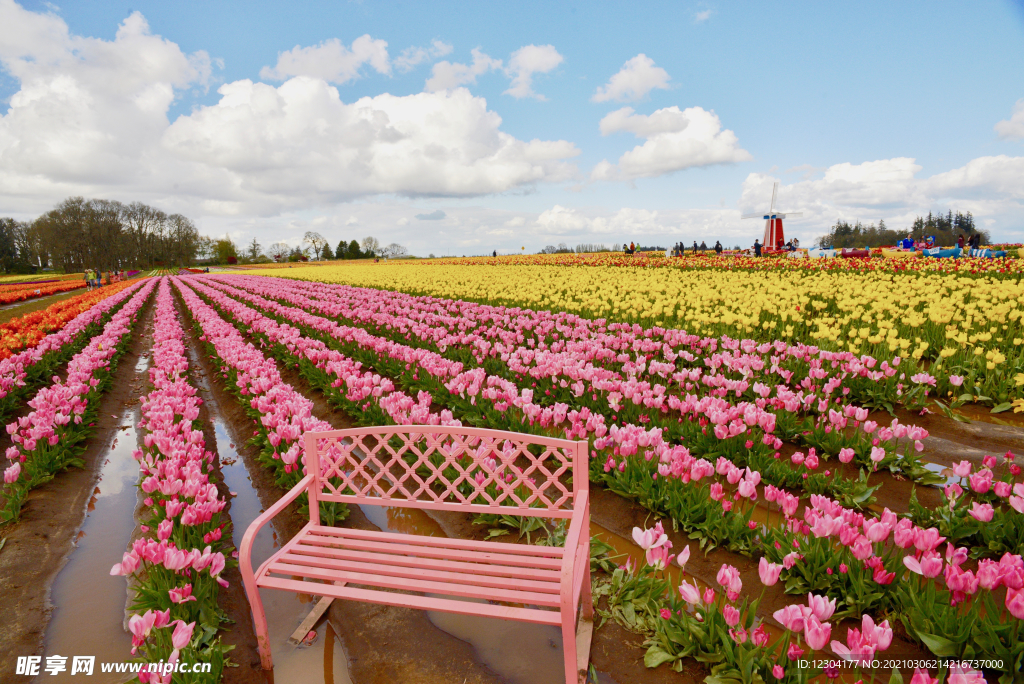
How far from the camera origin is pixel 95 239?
210 ft

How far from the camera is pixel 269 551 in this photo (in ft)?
12.4

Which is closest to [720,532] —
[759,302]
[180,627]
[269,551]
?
[180,627]

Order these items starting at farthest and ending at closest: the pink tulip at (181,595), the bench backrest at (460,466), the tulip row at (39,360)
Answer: the tulip row at (39,360) < the bench backrest at (460,466) < the pink tulip at (181,595)

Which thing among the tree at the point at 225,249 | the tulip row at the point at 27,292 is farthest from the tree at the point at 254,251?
the tulip row at the point at 27,292

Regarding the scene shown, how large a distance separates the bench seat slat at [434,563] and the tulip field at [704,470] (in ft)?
1.59

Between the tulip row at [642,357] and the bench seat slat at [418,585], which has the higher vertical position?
the tulip row at [642,357]

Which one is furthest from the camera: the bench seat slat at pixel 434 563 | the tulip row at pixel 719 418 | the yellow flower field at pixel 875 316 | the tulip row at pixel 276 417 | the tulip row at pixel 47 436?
the yellow flower field at pixel 875 316

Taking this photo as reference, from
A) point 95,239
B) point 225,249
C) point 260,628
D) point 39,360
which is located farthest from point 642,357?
point 225,249

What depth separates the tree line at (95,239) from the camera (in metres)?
62.8

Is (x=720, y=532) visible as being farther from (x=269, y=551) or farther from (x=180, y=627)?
(x=269, y=551)

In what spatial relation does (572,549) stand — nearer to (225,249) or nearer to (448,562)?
(448,562)

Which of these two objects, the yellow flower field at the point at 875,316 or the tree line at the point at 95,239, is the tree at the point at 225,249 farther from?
the yellow flower field at the point at 875,316

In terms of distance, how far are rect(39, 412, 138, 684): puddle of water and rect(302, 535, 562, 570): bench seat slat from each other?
123cm

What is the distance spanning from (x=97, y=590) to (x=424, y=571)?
99.1 inches
